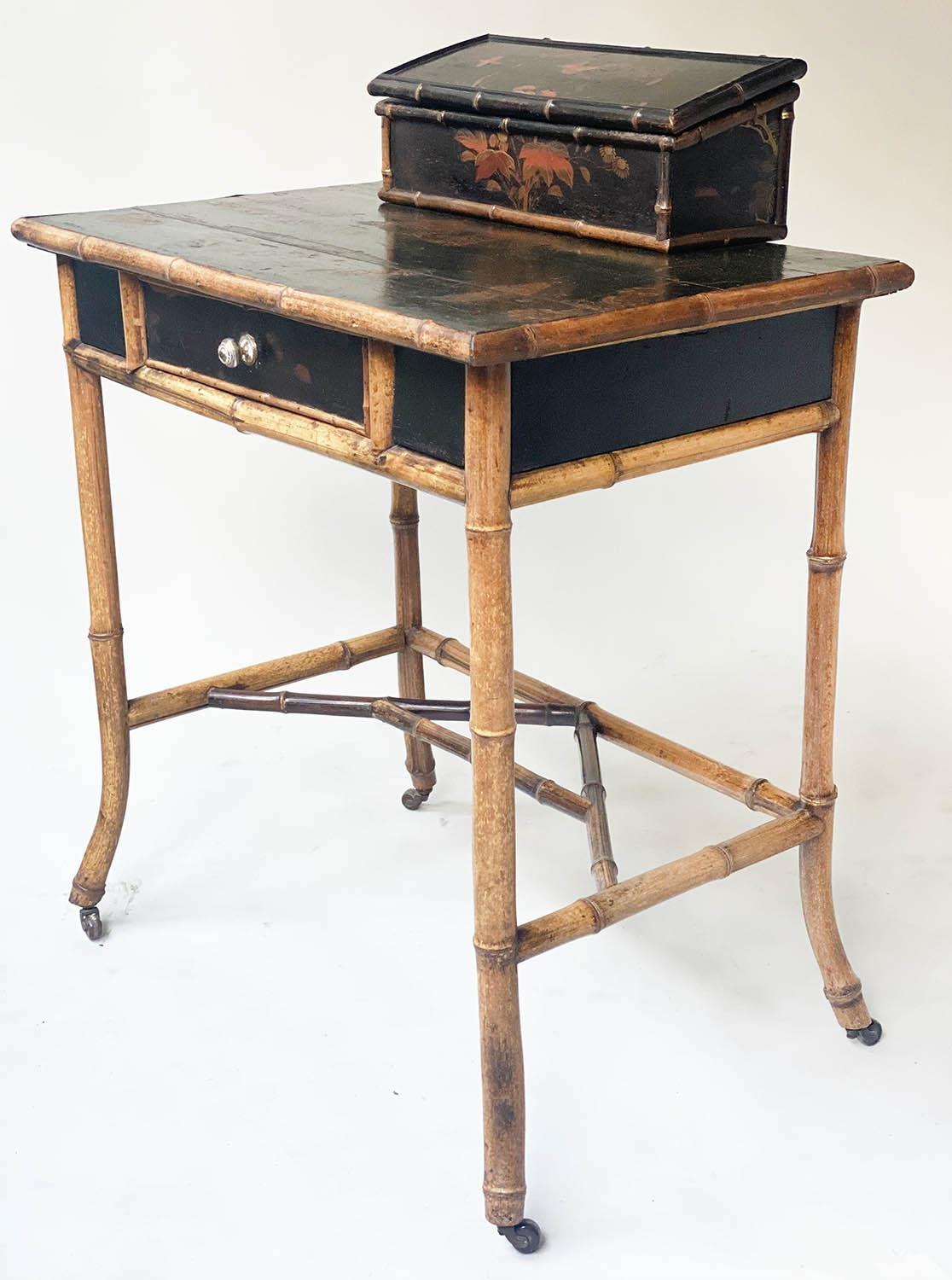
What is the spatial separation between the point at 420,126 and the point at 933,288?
1.67 metres

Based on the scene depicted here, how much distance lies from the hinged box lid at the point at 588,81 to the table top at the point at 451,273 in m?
0.17

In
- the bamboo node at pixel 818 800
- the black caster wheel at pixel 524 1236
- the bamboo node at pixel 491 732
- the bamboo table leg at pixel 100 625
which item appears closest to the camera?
the bamboo node at pixel 491 732

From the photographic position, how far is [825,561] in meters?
2.43

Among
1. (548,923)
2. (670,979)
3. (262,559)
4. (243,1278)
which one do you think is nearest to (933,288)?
(262,559)

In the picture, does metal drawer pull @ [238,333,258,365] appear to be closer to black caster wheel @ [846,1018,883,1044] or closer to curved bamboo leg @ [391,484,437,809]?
curved bamboo leg @ [391,484,437,809]

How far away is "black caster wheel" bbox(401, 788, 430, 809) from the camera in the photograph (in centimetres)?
326

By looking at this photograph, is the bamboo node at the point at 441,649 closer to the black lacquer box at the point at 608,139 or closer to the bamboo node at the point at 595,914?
the black lacquer box at the point at 608,139

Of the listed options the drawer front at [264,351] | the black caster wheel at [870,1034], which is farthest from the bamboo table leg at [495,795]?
the black caster wheel at [870,1034]

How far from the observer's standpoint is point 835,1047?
8.34 ft

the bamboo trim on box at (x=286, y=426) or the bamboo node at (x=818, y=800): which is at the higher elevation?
the bamboo trim on box at (x=286, y=426)

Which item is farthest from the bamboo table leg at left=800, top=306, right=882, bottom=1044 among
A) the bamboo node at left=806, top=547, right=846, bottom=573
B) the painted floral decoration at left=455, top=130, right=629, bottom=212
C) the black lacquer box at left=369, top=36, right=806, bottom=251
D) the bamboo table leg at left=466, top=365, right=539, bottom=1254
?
the bamboo table leg at left=466, top=365, right=539, bottom=1254

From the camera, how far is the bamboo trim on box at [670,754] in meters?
2.56

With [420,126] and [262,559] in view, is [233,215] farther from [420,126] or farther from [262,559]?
[262,559]

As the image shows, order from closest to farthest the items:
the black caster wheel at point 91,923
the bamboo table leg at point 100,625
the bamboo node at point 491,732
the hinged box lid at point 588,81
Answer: the bamboo node at point 491,732
the hinged box lid at point 588,81
the bamboo table leg at point 100,625
the black caster wheel at point 91,923
